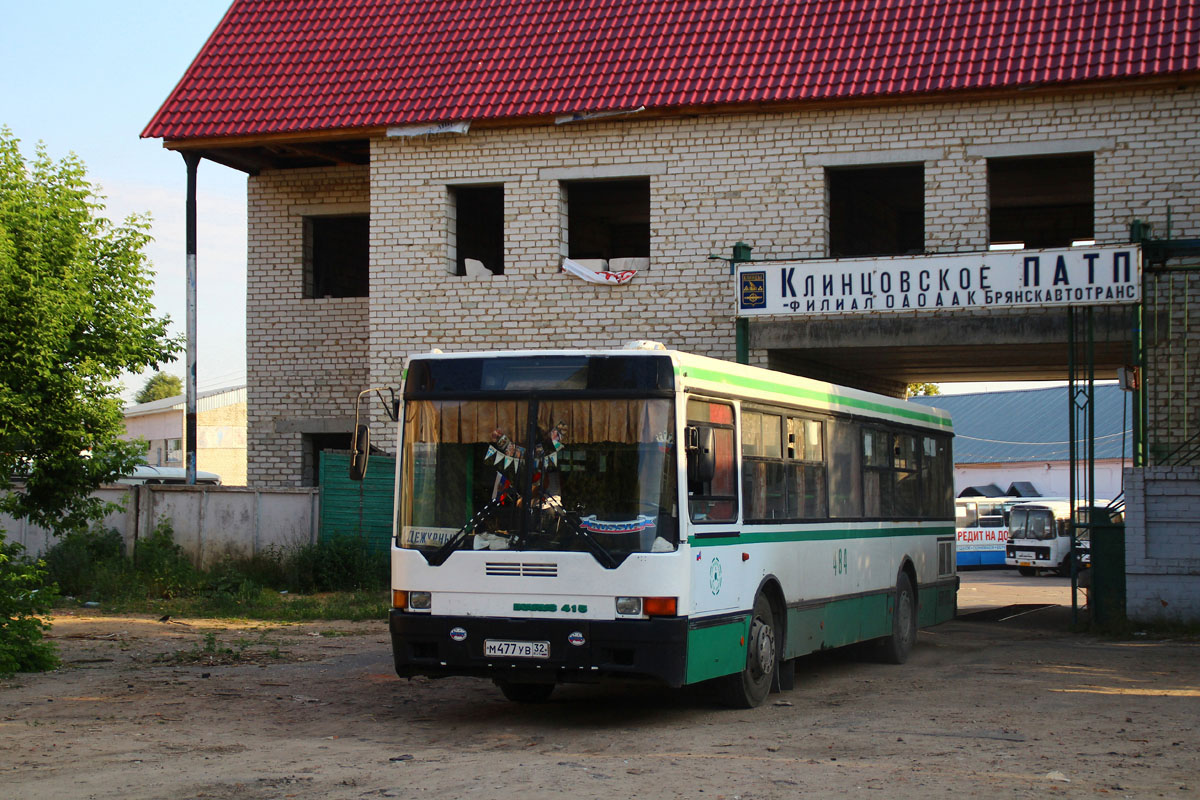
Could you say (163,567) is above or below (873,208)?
below

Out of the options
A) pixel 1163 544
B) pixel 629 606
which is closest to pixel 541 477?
pixel 629 606

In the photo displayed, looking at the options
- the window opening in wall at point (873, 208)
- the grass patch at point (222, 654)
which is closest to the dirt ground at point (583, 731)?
the grass patch at point (222, 654)

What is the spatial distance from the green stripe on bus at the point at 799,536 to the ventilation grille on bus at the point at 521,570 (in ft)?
3.27

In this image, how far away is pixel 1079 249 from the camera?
17.7 metres

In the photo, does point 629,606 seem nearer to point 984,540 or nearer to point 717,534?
point 717,534

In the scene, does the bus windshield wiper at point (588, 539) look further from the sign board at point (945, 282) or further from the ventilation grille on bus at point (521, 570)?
the sign board at point (945, 282)

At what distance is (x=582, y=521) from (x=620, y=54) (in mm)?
12943

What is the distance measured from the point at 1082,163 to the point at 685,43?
6688 mm

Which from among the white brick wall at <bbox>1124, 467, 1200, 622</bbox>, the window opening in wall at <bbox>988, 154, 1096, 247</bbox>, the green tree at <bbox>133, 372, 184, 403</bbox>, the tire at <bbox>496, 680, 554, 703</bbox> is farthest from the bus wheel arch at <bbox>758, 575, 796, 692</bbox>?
the green tree at <bbox>133, 372, 184, 403</bbox>

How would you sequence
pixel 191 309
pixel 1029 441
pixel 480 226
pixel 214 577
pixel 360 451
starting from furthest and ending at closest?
pixel 1029 441, pixel 480 226, pixel 191 309, pixel 214 577, pixel 360 451

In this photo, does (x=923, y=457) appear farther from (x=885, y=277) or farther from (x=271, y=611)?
(x=271, y=611)

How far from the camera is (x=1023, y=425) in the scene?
198 feet

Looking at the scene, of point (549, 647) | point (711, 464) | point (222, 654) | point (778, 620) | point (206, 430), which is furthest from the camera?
point (206, 430)

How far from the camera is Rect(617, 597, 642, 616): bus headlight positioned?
379 inches
